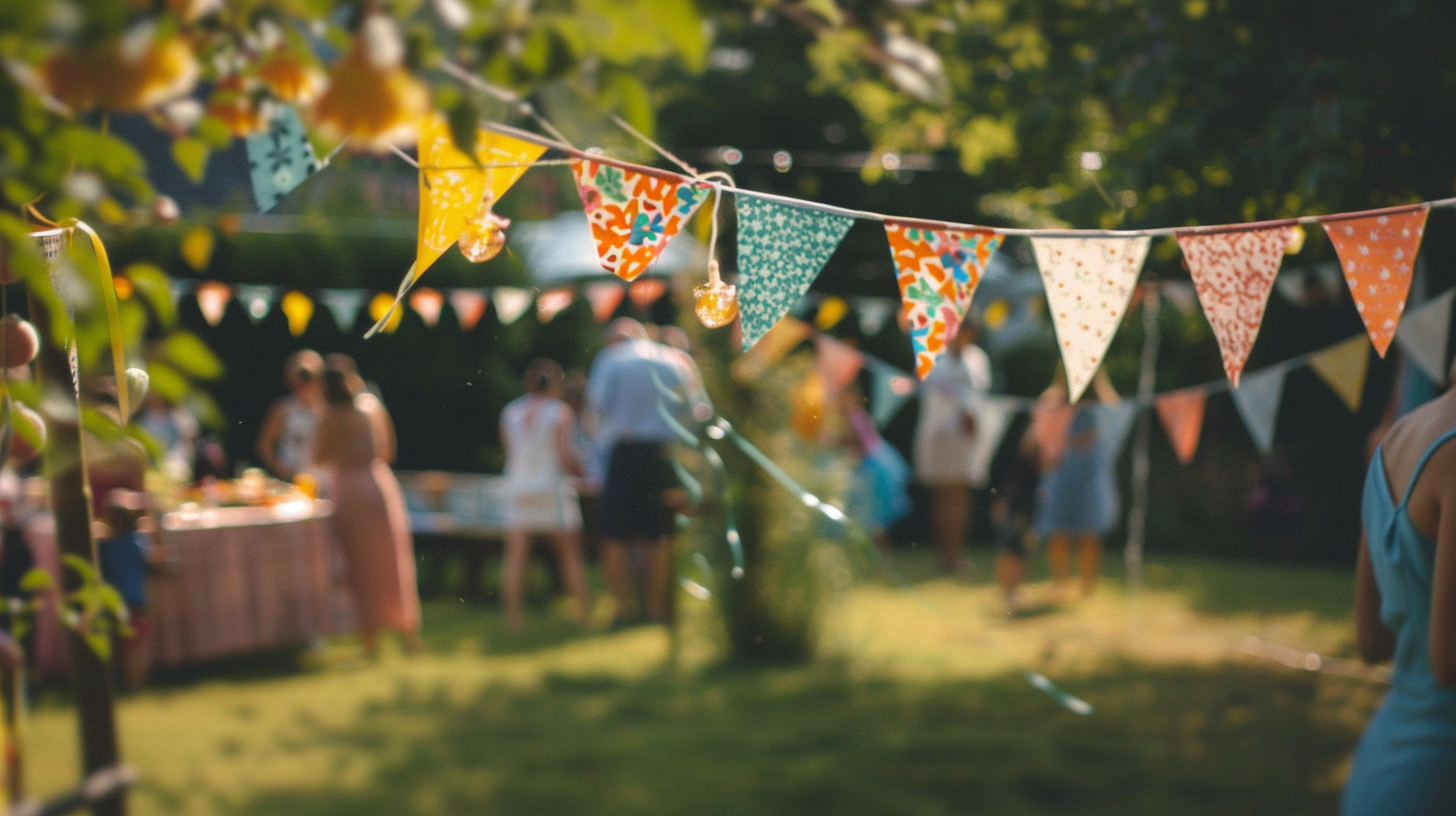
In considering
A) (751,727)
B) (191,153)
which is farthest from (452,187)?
(751,727)

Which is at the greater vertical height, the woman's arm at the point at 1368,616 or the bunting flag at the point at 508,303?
the bunting flag at the point at 508,303

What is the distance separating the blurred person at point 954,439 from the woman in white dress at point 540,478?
2.49m

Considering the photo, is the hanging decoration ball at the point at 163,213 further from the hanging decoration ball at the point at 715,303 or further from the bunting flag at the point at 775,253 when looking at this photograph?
the bunting flag at the point at 775,253

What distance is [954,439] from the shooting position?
337 inches

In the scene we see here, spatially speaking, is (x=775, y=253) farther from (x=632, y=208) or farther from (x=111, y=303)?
(x=111, y=303)

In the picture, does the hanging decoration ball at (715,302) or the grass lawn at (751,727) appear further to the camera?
the grass lawn at (751,727)

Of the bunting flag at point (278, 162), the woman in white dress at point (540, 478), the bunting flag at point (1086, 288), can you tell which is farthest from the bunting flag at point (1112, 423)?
the bunting flag at point (278, 162)

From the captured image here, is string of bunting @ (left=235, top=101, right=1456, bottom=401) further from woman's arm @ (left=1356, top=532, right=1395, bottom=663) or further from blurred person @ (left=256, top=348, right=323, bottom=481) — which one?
blurred person @ (left=256, top=348, right=323, bottom=481)

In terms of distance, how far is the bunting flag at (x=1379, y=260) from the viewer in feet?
7.68

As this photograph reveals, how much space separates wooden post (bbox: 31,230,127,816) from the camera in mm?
1872

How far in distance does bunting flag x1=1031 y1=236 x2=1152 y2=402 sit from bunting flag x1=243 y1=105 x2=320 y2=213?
159 cm

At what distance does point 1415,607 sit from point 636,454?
4361mm

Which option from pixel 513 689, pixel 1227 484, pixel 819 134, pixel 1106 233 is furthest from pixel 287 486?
pixel 819 134

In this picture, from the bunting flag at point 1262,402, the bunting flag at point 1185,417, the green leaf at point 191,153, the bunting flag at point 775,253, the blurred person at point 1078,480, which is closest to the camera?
the green leaf at point 191,153
